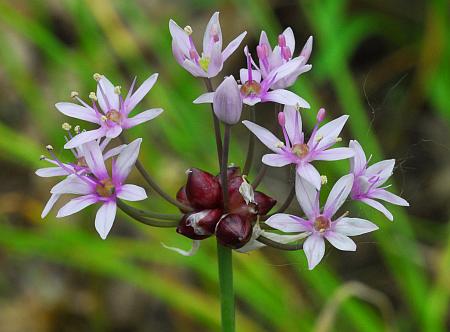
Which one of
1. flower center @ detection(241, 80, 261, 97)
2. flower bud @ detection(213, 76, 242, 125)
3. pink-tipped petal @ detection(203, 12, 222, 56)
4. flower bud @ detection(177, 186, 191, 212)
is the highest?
pink-tipped petal @ detection(203, 12, 222, 56)

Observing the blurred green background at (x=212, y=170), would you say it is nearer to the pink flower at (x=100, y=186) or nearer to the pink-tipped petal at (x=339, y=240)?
the pink-tipped petal at (x=339, y=240)

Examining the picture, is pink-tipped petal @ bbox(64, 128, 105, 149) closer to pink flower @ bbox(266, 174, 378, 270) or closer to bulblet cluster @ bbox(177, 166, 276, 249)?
bulblet cluster @ bbox(177, 166, 276, 249)

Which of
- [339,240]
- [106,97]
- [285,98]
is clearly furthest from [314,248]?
[106,97]

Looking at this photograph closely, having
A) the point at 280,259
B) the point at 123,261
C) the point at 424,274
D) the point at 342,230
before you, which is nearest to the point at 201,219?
the point at 342,230

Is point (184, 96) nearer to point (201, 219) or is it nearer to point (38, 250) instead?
point (38, 250)

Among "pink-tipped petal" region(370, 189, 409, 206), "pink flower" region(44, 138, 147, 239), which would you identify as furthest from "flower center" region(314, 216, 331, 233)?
"pink flower" region(44, 138, 147, 239)
